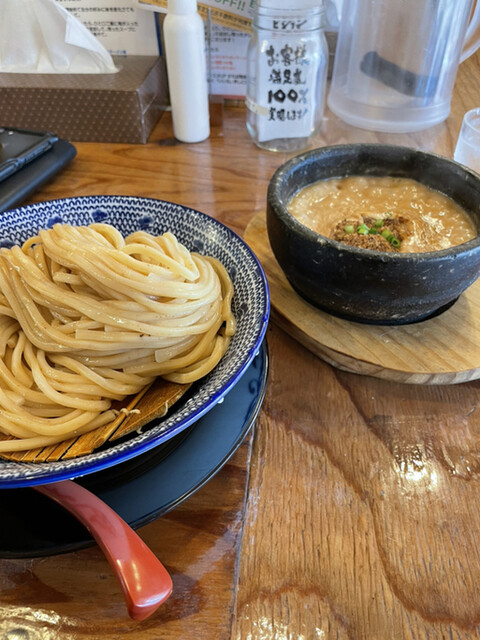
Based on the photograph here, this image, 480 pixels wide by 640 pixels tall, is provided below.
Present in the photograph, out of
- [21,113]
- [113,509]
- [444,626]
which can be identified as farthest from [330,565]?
[21,113]

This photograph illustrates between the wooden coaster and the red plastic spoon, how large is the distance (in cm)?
51

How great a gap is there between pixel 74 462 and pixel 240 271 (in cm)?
49

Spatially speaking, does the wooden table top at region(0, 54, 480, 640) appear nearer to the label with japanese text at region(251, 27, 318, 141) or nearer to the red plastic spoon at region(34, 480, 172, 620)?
the red plastic spoon at region(34, 480, 172, 620)

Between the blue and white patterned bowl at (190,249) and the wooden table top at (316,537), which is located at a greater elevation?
the blue and white patterned bowl at (190,249)

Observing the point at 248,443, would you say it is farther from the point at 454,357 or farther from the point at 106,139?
the point at 106,139

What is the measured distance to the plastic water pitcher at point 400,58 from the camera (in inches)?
64.6

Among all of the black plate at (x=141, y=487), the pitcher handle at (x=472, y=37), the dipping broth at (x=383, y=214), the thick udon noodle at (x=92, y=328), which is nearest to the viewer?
the black plate at (x=141, y=487)

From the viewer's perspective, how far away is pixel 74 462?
0.58 m

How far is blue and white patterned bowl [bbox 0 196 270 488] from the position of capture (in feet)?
1.89

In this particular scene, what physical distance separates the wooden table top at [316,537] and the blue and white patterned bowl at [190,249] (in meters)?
0.16

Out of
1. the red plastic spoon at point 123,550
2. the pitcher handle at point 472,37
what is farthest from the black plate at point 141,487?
the pitcher handle at point 472,37

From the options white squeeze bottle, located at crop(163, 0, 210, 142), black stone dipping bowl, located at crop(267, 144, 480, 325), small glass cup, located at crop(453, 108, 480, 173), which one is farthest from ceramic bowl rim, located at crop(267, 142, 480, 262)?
white squeeze bottle, located at crop(163, 0, 210, 142)

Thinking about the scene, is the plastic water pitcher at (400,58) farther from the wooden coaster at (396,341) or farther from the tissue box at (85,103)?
the wooden coaster at (396,341)

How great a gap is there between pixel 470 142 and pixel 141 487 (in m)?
1.47
